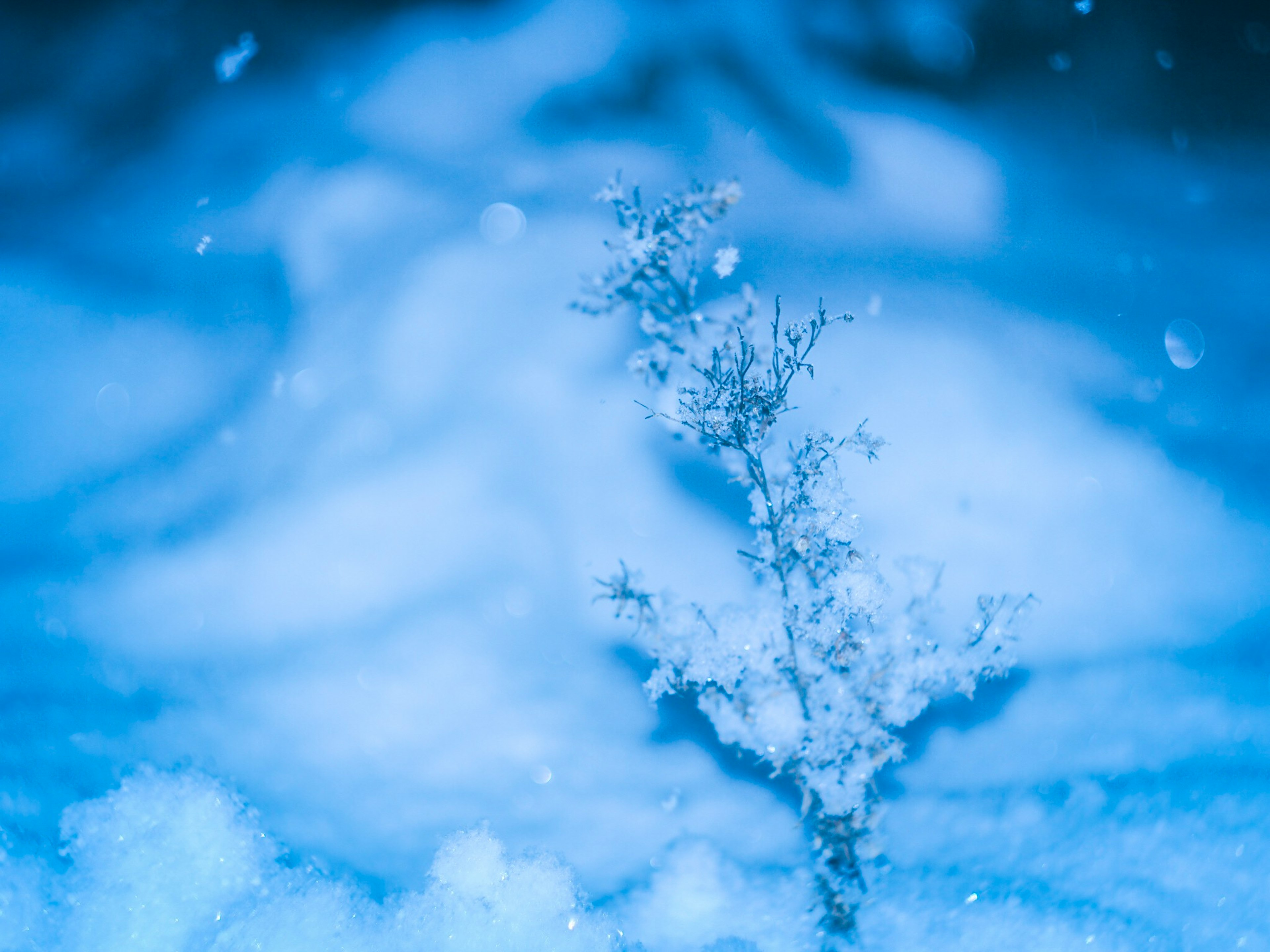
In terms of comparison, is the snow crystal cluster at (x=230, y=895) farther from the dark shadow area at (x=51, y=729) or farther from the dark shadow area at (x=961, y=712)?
the dark shadow area at (x=961, y=712)

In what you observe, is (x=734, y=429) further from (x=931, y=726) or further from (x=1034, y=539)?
(x=1034, y=539)

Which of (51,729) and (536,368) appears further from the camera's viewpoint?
(536,368)

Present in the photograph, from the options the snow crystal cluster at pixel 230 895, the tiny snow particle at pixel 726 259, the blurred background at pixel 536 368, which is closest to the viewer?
the tiny snow particle at pixel 726 259

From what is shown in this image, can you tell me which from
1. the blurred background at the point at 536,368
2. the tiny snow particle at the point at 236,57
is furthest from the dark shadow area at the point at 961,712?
the tiny snow particle at the point at 236,57

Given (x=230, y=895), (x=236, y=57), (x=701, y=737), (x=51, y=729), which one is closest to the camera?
(x=230, y=895)

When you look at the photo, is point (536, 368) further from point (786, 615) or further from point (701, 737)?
point (701, 737)

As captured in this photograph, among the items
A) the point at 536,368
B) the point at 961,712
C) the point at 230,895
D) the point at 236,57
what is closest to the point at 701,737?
the point at 961,712
